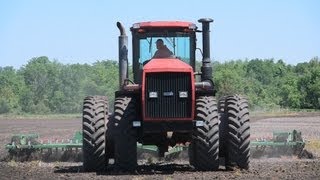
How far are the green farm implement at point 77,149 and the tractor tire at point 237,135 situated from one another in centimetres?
445

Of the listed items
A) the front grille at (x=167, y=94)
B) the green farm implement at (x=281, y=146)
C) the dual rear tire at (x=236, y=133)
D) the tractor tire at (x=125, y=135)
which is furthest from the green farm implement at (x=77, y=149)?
the front grille at (x=167, y=94)

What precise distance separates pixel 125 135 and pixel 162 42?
2460mm

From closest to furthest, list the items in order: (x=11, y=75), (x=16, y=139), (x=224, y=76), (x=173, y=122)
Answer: (x=173, y=122)
(x=16, y=139)
(x=224, y=76)
(x=11, y=75)

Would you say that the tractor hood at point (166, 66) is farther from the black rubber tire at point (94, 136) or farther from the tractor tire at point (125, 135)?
the black rubber tire at point (94, 136)

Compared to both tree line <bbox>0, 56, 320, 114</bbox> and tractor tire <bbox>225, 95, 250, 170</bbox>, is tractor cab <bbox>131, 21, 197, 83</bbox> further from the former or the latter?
tree line <bbox>0, 56, 320, 114</bbox>

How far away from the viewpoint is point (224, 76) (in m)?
88.1

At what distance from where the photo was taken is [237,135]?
1337cm

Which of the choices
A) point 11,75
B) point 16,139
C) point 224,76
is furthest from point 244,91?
point 16,139

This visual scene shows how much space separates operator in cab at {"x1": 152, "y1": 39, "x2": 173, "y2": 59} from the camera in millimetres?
14476

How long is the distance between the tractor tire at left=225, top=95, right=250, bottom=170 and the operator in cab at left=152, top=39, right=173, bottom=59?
1810 mm

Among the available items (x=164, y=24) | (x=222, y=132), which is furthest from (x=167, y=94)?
(x=164, y=24)

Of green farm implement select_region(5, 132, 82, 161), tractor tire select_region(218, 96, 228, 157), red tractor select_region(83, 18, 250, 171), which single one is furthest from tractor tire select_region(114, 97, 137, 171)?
green farm implement select_region(5, 132, 82, 161)

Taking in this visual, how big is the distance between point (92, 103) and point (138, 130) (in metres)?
1.18

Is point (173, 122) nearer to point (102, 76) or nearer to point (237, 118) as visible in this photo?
point (237, 118)
